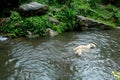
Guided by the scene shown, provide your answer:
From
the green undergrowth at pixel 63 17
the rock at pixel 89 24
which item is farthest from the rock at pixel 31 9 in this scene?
the rock at pixel 89 24

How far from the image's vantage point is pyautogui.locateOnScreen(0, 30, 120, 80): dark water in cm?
880

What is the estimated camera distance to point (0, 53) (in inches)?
428

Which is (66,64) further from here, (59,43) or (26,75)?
(59,43)

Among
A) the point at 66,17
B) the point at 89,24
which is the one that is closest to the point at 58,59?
the point at 89,24

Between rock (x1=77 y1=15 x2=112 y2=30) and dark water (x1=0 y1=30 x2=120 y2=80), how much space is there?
2008mm

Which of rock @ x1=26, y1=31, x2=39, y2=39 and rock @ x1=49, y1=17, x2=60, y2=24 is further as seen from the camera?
rock @ x1=49, y1=17, x2=60, y2=24

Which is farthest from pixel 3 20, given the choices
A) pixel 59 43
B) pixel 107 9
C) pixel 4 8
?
pixel 107 9

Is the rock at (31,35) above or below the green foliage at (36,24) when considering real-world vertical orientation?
below

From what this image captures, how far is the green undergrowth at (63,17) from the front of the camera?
46.3 ft

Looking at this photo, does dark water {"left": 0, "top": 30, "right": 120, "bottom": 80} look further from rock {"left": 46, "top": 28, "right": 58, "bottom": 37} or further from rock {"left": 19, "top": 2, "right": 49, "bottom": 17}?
rock {"left": 19, "top": 2, "right": 49, "bottom": 17}

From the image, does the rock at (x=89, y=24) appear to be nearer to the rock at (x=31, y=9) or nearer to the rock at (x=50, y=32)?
the rock at (x=50, y=32)

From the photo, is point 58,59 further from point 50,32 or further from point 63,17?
point 63,17

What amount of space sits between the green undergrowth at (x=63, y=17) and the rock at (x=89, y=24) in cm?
39

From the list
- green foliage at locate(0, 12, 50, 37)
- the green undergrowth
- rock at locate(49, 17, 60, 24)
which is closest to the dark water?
green foliage at locate(0, 12, 50, 37)
